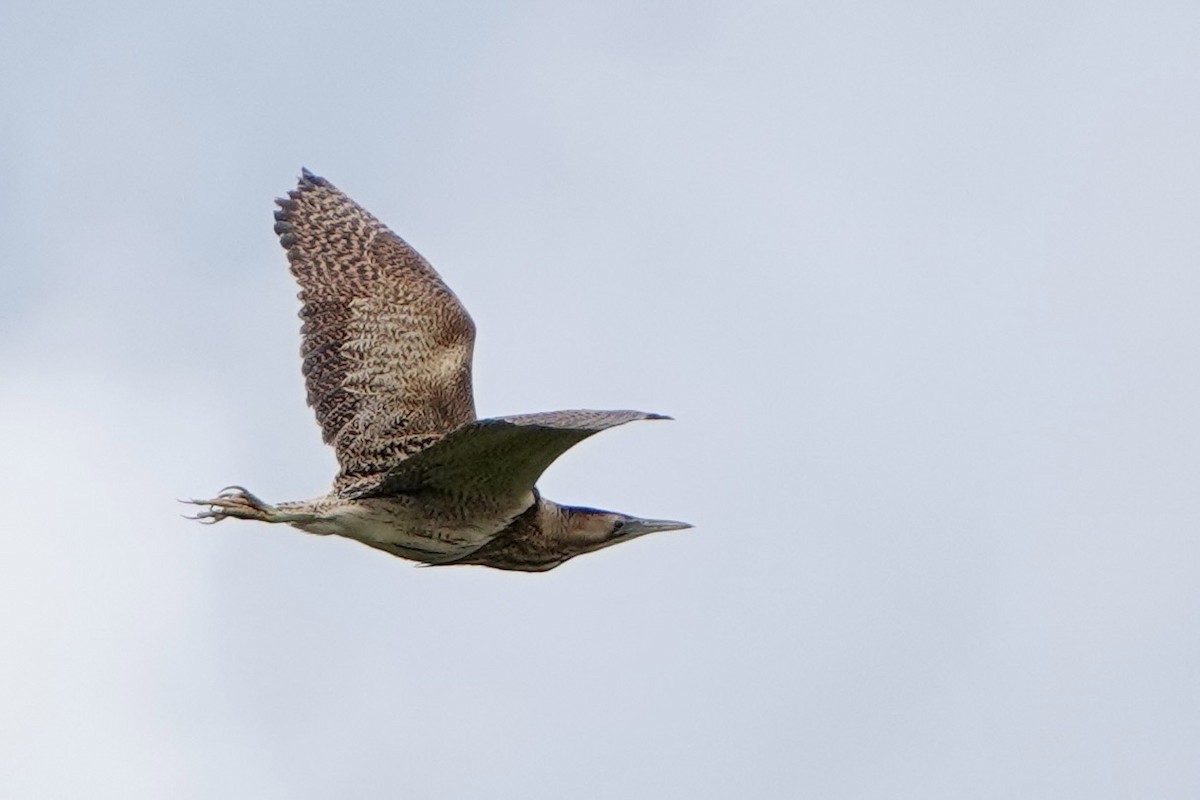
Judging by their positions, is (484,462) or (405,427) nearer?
(484,462)

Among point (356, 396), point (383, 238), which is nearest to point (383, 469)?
point (356, 396)

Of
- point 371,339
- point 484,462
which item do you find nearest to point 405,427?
point 371,339

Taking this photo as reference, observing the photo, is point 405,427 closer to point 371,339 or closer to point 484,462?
point 371,339

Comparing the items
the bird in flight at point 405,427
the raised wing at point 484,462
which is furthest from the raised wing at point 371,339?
the raised wing at point 484,462

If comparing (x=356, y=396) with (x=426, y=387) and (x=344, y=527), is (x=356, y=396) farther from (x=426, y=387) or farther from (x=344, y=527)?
(x=344, y=527)

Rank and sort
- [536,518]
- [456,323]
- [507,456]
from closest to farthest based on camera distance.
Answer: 1. [507,456]
2. [536,518]
3. [456,323]

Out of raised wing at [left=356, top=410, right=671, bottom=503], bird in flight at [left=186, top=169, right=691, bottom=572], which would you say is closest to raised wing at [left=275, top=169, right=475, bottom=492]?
bird in flight at [left=186, top=169, right=691, bottom=572]

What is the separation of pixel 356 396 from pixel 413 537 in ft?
4.17

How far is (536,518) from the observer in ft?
41.4

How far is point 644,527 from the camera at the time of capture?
13.2 metres

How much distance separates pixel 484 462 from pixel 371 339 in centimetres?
→ 196

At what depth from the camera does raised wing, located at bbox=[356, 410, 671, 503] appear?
11102mm

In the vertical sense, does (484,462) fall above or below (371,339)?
below

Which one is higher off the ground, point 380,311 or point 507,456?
point 380,311
